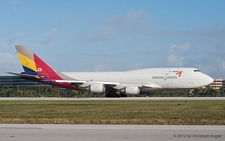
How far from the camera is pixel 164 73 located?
53.1 metres

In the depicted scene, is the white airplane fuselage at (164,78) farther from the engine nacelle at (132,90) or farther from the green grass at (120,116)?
the green grass at (120,116)

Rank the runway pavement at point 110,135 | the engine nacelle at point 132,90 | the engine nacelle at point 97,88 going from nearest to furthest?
the runway pavement at point 110,135
the engine nacelle at point 132,90
the engine nacelle at point 97,88

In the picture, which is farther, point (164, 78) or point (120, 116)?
point (164, 78)

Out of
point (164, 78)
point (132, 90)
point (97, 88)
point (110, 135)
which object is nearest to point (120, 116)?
point (110, 135)

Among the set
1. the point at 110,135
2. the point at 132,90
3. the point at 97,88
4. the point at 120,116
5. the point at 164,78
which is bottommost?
the point at 110,135

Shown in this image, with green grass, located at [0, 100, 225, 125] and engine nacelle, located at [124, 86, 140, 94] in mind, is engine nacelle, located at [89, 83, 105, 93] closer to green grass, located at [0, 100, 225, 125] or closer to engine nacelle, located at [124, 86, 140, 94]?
engine nacelle, located at [124, 86, 140, 94]

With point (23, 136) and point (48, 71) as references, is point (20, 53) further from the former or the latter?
point (23, 136)

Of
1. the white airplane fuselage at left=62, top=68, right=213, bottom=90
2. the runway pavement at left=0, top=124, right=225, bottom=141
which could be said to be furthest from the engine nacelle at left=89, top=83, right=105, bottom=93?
the runway pavement at left=0, top=124, right=225, bottom=141

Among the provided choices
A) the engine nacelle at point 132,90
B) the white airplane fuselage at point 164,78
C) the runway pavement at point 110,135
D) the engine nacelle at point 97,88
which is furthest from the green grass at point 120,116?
the white airplane fuselage at point 164,78

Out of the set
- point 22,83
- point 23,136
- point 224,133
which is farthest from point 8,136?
point 22,83

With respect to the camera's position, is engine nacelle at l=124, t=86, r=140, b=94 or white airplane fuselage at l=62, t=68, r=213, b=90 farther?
white airplane fuselage at l=62, t=68, r=213, b=90

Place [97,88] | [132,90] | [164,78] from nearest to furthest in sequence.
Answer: [132,90]
[97,88]
[164,78]

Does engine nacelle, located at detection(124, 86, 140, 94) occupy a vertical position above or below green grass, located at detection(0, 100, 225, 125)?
above

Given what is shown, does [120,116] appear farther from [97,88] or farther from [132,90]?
[97,88]
